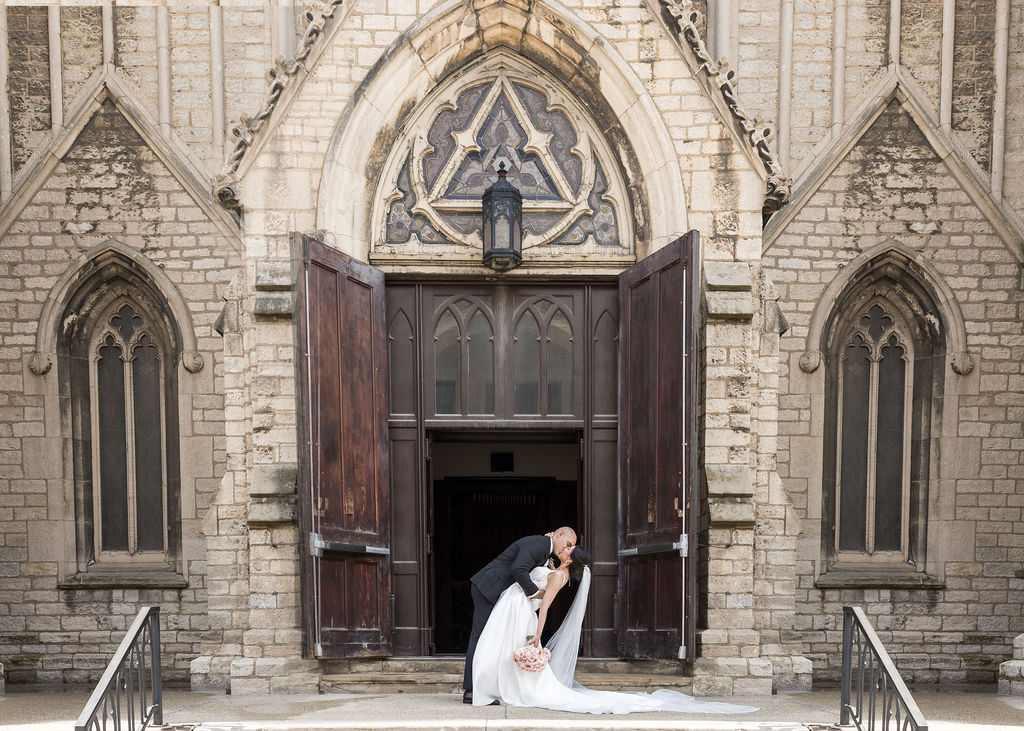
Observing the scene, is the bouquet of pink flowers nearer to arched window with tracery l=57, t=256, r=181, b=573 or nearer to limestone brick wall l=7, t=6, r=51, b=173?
arched window with tracery l=57, t=256, r=181, b=573

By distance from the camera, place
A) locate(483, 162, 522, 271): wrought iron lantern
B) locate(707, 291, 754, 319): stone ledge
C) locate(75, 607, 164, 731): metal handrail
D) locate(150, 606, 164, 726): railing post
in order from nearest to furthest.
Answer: locate(75, 607, 164, 731): metal handrail < locate(150, 606, 164, 726): railing post < locate(707, 291, 754, 319): stone ledge < locate(483, 162, 522, 271): wrought iron lantern

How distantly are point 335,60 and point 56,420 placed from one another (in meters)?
5.22

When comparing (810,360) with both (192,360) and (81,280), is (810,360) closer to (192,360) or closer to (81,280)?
(192,360)

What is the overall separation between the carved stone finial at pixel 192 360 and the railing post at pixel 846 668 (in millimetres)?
6926

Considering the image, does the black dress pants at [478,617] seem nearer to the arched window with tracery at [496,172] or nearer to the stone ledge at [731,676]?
the stone ledge at [731,676]

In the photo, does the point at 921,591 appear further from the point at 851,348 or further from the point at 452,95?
the point at 452,95

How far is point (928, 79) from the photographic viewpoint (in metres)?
10.3

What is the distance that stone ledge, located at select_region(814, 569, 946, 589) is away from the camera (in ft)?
32.9

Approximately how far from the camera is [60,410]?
10242 mm

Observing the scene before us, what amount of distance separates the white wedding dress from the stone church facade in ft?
2.12

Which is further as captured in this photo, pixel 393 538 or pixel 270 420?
pixel 393 538

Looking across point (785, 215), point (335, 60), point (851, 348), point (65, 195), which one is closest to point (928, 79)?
point (785, 215)

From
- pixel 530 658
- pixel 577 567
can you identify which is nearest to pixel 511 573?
pixel 530 658

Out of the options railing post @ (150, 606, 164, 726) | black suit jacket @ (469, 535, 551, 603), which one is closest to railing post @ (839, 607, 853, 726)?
black suit jacket @ (469, 535, 551, 603)
